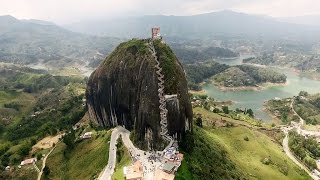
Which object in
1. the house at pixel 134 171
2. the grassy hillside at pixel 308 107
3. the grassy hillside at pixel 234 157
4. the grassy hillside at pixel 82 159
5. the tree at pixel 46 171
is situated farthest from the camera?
the grassy hillside at pixel 308 107

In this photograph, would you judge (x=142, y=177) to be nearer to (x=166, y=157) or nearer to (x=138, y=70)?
(x=166, y=157)

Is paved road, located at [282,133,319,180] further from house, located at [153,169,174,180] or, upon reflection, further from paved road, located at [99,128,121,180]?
house, located at [153,169,174,180]

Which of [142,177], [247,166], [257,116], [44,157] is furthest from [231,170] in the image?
[257,116]

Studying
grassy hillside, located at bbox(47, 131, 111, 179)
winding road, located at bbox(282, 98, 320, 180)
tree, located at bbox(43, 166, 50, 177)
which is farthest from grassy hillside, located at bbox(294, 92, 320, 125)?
tree, located at bbox(43, 166, 50, 177)

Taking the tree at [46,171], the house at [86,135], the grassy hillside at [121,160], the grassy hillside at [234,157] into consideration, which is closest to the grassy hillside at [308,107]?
the grassy hillside at [234,157]

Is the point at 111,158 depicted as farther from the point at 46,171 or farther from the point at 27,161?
the point at 27,161

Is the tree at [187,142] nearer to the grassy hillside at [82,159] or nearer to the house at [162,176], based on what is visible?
the house at [162,176]
